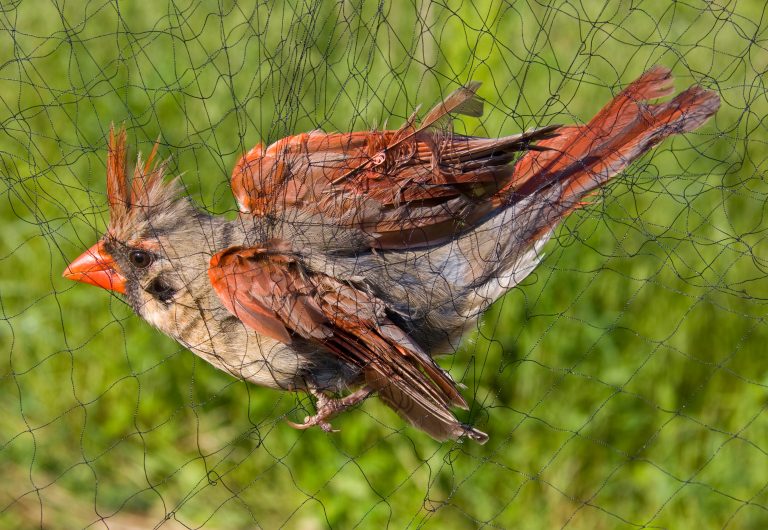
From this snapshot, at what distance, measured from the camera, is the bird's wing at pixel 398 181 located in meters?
2.38

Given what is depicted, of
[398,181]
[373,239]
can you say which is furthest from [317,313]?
[398,181]

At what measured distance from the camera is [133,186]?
8.66 ft

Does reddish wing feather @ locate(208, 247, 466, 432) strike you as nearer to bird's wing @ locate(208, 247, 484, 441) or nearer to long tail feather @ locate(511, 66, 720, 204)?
bird's wing @ locate(208, 247, 484, 441)

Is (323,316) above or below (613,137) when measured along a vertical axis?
below

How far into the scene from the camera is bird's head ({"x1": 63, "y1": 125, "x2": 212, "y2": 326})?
105 inches

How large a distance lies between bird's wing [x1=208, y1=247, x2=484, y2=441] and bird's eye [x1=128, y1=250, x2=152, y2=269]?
1.33ft

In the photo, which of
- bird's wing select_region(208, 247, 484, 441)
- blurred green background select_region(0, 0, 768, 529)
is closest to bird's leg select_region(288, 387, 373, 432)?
bird's wing select_region(208, 247, 484, 441)

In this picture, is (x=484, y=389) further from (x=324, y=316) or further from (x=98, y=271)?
(x=98, y=271)

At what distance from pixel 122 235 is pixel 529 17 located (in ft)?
8.50

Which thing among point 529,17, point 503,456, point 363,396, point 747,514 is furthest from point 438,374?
point 529,17

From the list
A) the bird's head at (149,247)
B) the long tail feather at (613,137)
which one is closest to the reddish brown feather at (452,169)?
the long tail feather at (613,137)

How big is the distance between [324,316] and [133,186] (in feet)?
2.30

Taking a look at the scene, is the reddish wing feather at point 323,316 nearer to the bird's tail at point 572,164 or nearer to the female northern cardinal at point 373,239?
the female northern cardinal at point 373,239

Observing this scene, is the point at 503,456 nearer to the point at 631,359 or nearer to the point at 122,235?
the point at 631,359
